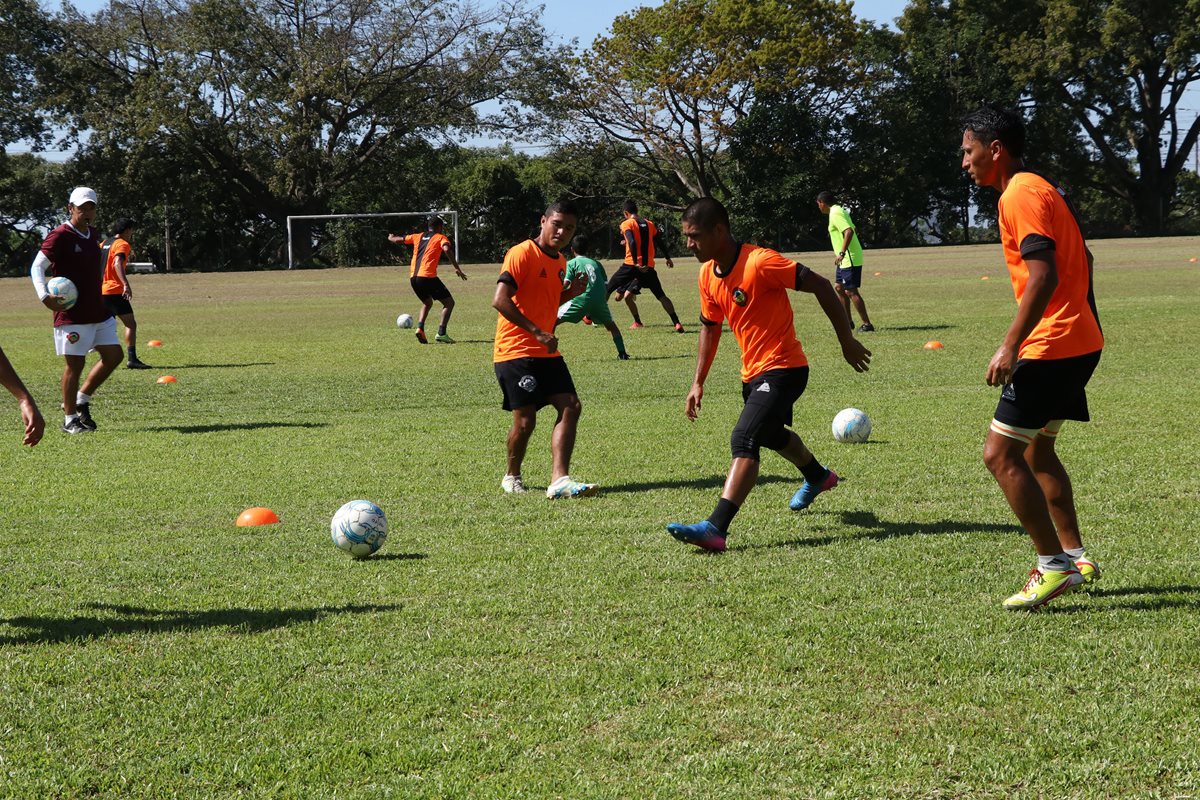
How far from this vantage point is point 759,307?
6488mm

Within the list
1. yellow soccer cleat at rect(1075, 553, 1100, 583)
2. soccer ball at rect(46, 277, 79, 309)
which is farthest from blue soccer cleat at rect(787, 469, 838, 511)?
soccer ball at rect(46, 277, 79, 309)

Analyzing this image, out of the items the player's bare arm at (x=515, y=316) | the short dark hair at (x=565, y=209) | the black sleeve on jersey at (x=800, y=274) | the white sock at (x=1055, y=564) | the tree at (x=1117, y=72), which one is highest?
the tree at (x=1117, y=72)

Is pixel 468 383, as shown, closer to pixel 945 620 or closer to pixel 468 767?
pixel 945 620

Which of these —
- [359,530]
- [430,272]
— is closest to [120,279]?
[430,272]

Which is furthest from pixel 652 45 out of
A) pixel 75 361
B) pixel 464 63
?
pixel 75 361

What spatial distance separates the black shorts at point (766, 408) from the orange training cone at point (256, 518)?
2872 millimetres

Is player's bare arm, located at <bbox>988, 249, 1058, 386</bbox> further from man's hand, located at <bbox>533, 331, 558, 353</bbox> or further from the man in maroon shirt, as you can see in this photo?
the man in maroon shirt

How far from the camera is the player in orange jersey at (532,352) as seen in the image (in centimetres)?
795

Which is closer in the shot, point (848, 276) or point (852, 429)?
point (852, 429)

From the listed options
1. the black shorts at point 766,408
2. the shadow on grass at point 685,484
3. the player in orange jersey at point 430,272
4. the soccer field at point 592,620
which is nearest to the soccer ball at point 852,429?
the soccer field at point 592,620

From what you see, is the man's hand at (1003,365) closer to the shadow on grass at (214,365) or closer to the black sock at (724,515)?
the black sock at (724,515)

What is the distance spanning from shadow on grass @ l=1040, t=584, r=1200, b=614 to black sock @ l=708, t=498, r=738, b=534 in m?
1.67

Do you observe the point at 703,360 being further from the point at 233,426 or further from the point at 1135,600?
the point at 233,426

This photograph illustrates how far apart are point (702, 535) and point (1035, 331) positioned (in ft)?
6.39
